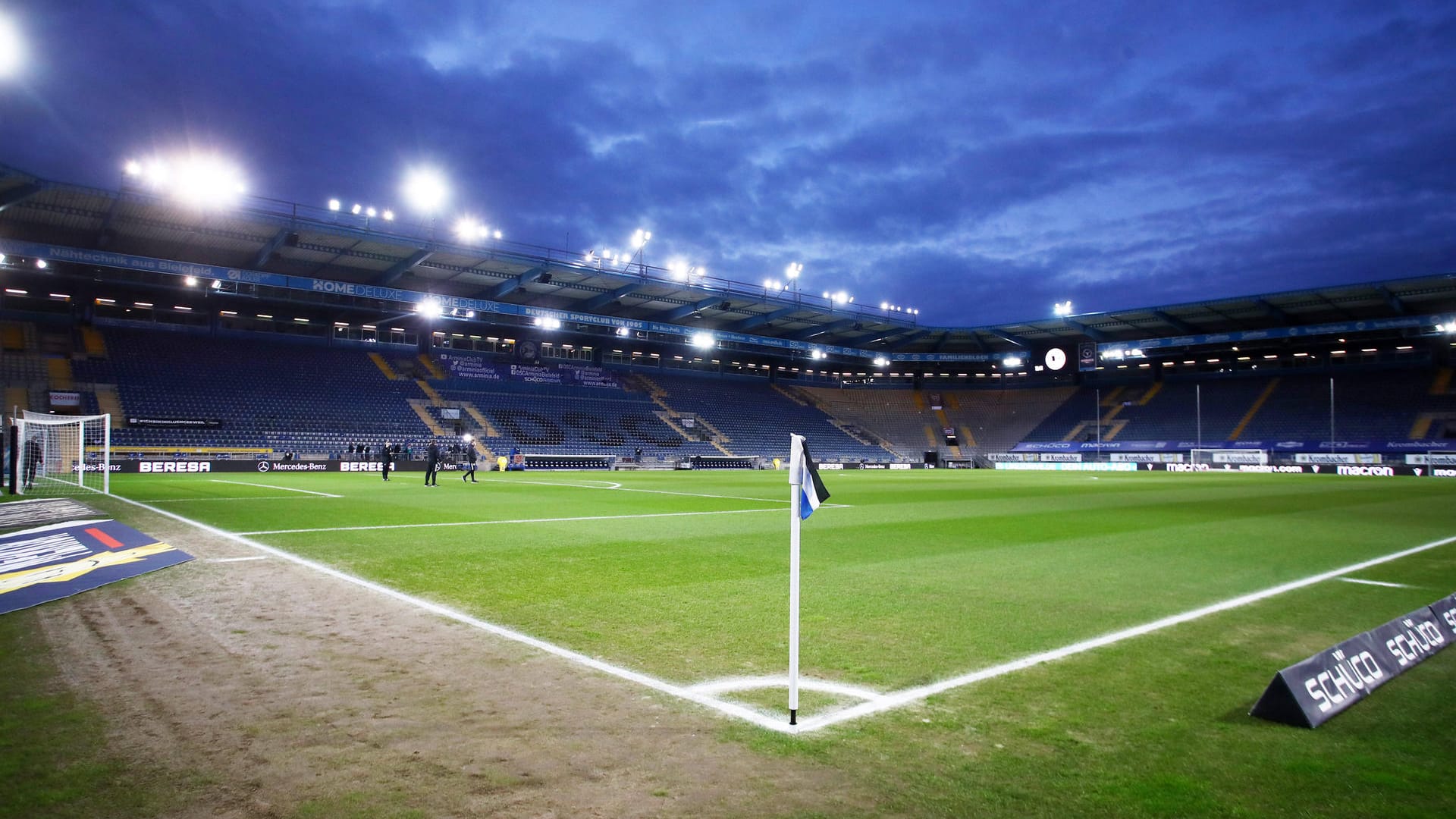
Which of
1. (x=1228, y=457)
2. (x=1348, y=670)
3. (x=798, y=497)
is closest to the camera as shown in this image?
(x=798, y=497)

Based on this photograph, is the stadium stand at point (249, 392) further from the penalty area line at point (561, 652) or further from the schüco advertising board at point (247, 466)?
the penalty area line at point (561, 652)

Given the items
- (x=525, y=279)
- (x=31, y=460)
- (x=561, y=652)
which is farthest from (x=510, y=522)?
(x=525, y=279)

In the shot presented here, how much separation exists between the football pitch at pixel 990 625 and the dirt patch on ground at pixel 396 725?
14.9 inches

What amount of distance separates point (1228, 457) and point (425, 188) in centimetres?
5980

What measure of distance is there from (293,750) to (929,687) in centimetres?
349

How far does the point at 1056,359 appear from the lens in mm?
69312

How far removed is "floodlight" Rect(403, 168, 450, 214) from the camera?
40688 mm

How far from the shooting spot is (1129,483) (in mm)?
33469

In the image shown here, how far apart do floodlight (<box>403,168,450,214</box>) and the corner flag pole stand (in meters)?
41.8

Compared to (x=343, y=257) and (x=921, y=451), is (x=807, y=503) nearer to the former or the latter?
(x=343, y=257)

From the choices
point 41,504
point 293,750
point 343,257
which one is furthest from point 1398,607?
point 343,257

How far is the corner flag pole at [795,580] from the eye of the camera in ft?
13.2

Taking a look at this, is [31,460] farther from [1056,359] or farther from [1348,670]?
[1056,359]

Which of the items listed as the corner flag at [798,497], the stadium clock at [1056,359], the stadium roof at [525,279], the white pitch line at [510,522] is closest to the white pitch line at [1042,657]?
the corner flag at [798,497]
